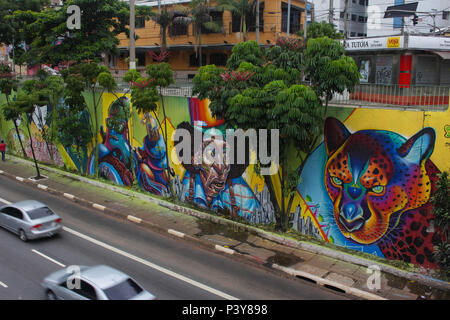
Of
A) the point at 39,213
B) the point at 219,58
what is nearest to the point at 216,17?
the point at 219,58

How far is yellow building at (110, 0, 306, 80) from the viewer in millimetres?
39812

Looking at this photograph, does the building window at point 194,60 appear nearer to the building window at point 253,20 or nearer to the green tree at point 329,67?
the building window at point 253,20

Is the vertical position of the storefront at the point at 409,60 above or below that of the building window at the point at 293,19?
below

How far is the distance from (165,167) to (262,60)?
7.69 m

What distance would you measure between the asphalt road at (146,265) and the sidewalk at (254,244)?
1.47 ft

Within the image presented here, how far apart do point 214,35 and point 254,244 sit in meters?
29.3

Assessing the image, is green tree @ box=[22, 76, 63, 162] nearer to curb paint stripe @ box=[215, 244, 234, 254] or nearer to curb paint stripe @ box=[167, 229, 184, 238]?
curb paint stripe @ box=[167, 229, 184, 238]

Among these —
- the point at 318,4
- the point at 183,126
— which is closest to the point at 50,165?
the point at 183,126

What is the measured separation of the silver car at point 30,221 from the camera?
1585cm

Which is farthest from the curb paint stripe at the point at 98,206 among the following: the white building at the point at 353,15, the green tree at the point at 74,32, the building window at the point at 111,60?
the white building at the point at 353,15

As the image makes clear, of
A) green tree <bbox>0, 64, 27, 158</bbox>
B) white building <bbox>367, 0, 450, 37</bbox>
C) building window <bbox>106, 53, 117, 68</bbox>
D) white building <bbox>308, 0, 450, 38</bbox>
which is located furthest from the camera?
white building <bbox>308, 0, 450, 38</bbox>

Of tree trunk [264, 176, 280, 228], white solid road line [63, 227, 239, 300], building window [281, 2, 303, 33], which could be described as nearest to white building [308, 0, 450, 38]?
building window [281, 2, 303, 33]

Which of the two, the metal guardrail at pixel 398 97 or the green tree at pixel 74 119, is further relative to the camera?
the green tree at pixel 74 119

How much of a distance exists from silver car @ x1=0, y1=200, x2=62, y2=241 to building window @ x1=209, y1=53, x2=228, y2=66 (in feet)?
93.3
